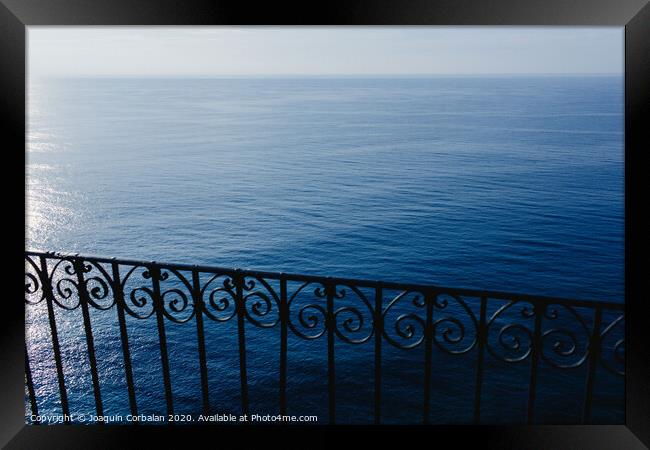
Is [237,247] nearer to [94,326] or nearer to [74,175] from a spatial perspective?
[94,326]

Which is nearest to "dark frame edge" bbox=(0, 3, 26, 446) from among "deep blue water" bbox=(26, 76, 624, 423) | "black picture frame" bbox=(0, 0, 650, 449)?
"black picture frame" bbox=(0, 0, 650, 449)

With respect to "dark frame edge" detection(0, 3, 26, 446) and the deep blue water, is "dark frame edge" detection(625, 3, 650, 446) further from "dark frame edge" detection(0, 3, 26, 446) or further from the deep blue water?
the deep blue water

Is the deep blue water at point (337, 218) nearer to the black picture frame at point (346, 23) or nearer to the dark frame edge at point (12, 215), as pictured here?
the black picture frame at point (346, 23)

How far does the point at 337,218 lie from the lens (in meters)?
36.2

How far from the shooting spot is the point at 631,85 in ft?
9.66

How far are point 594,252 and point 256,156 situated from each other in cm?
3398

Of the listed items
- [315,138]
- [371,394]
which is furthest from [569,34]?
[371,394]

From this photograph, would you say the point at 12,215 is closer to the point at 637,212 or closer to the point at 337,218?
the point at 637,212

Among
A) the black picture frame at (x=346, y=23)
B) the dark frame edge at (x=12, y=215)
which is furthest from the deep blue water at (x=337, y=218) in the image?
the dark frame edge at (x=12, y=215)

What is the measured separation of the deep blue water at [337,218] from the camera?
835 inches

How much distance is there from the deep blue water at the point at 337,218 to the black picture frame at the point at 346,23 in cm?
1685

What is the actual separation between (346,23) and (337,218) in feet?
109

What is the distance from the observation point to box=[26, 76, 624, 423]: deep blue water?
2122 cm

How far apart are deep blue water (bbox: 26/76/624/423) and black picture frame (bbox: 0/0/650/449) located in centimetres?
1685
